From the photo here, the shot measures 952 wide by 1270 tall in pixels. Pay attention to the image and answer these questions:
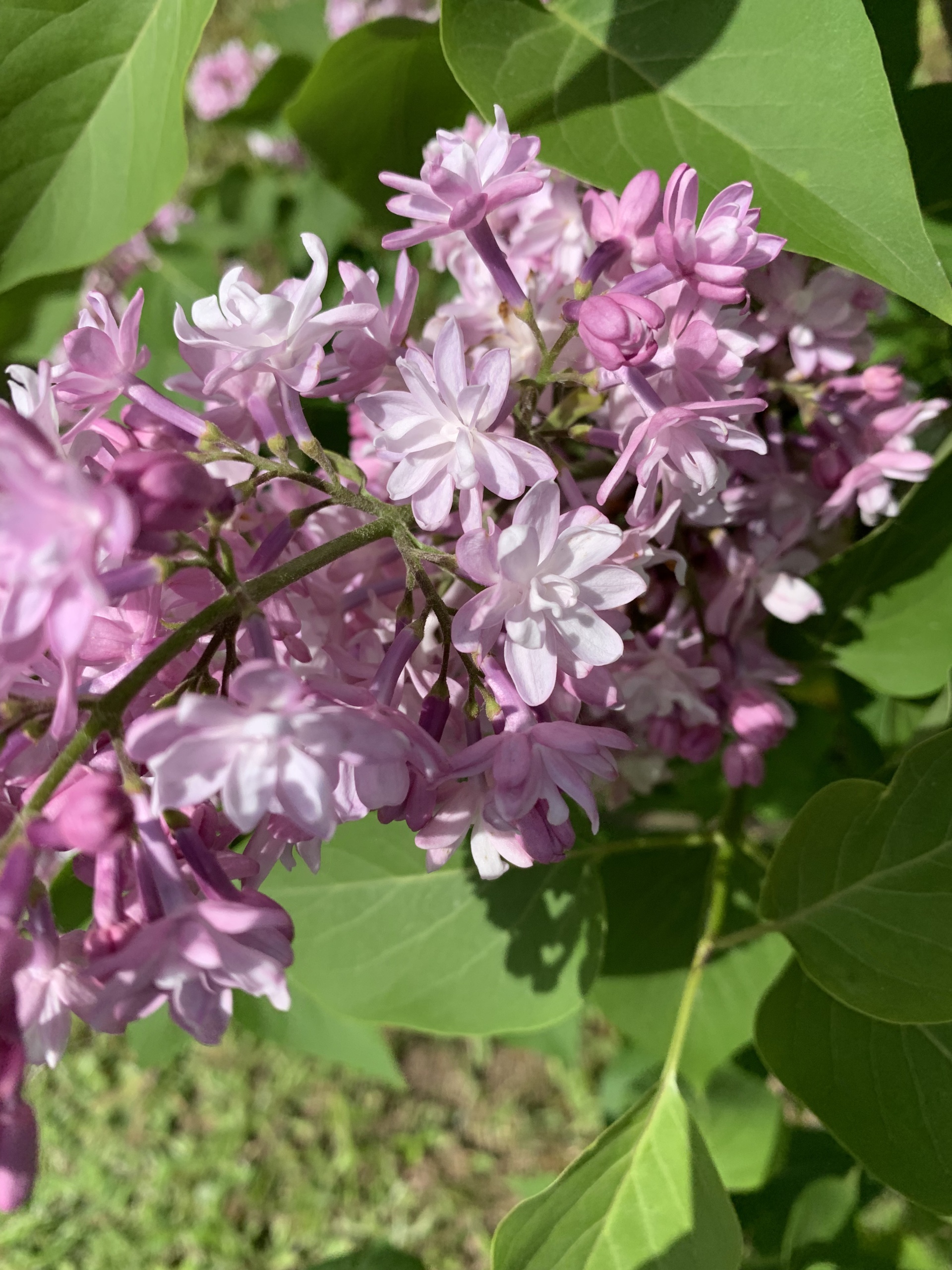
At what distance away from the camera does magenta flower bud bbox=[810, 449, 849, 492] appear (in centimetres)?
102

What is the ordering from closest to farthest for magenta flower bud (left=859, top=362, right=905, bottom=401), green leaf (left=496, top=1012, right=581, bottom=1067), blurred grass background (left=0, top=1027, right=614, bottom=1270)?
magenta flower bud (left=859, top=362, right=905, bottom=401)
green leaf (left=496, top=1012, right=581, bottom=1067)
blurred grass background (left=0, top=1027, right=614, bottom=1270)

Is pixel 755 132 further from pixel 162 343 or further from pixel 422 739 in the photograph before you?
pixel 162 343

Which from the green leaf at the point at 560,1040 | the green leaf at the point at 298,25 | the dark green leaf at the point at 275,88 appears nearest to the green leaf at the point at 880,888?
the green leaf at the point at 560,1040

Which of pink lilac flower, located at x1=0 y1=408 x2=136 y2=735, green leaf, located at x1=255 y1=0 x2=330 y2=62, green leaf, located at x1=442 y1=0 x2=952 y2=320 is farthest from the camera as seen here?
green leaf, located at x1=255 y1=0 x2=330 y2=62

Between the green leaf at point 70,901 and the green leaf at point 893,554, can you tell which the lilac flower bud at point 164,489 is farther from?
the green leaf at point 893,554

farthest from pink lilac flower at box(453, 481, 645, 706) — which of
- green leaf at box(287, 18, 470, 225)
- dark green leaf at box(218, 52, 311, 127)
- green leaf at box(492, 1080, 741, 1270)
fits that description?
dark green leaf at box(218, 52, 311, 127)

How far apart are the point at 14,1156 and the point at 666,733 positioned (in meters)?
0.72

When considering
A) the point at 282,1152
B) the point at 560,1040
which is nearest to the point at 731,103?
the point at 560,1040

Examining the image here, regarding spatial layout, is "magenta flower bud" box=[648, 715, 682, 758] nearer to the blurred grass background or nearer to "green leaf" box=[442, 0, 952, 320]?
"green leaf" box=[442, 0, 952, 320]

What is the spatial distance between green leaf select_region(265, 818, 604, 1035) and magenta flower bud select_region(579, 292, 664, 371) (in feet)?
1.99

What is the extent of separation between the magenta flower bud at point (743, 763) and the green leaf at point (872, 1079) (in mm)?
214

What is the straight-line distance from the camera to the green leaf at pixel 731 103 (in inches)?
29.5

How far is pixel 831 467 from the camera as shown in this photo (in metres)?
1.02

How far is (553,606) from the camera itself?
660mm
